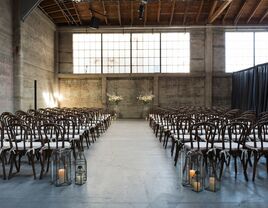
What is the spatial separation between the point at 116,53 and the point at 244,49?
7.85 m

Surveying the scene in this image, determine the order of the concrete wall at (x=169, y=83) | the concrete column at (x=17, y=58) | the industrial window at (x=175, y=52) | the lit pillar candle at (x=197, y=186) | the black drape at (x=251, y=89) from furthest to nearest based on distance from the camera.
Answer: the industrial window at (x=175, y=52) → the concrete wall at (x=169, y=83) → the black drape at (x=251, y=89) → the concrete column at (x=17, y=58) → the lit pillar candle at (x=197, y=186)

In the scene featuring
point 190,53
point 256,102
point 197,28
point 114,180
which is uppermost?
point 197,28

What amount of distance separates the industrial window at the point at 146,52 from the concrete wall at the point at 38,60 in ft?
16.5

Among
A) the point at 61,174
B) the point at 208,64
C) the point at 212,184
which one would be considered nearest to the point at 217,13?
the point at 208,64

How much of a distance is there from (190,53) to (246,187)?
16345 mm

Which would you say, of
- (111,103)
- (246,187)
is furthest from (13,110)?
(246,187)

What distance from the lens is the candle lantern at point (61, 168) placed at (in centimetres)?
461

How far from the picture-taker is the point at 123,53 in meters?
20.5

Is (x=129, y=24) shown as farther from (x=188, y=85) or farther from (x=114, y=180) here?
(x=114, y=180)

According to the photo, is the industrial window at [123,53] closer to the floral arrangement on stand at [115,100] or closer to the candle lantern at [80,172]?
the floral arrangement on stand at [115,100]

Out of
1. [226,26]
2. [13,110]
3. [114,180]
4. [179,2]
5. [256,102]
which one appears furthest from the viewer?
[226,26]

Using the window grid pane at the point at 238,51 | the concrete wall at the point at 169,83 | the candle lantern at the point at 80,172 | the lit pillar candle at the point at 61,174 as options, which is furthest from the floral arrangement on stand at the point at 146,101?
the lit pillar candle at the point at 61,174

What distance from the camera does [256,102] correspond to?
15.0 meters

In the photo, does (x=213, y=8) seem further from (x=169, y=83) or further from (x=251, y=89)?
(x=251, y=89)
